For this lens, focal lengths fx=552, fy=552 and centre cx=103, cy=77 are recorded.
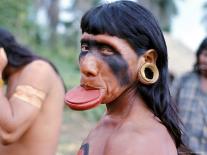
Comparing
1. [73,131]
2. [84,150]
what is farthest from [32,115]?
[73,131]

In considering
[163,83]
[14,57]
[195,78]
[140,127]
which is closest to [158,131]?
[140,127]

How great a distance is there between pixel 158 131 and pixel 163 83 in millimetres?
201

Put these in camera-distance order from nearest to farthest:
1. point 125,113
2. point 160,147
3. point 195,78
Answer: point 160,147 < point 125,113 < point 195,78

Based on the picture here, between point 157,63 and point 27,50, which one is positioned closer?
point 157,63

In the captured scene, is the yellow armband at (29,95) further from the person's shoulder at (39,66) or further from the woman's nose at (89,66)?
the woman's nose at (89,66)

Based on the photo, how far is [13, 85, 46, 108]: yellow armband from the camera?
3295 millimetres

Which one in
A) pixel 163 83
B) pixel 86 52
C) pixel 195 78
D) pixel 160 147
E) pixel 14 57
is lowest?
pixel 195 78

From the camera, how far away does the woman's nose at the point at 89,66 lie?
176 cm

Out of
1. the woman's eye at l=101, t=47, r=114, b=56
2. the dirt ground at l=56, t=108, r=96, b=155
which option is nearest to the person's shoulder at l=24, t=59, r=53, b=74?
the woman's eye at l=101, t=47, r=114, b=56

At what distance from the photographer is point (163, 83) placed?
75.8 inches

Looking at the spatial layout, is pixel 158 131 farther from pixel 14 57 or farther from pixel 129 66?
pixel 14 57

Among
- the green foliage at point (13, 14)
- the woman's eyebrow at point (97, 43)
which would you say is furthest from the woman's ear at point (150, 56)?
the green foliage at point (13, 14)

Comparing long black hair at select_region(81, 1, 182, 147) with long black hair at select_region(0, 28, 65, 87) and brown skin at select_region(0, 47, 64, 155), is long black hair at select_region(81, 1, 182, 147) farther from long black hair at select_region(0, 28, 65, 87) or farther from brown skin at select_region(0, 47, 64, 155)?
long black hair at select_region(0, 28, 65, 87)

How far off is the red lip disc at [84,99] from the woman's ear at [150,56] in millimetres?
201
